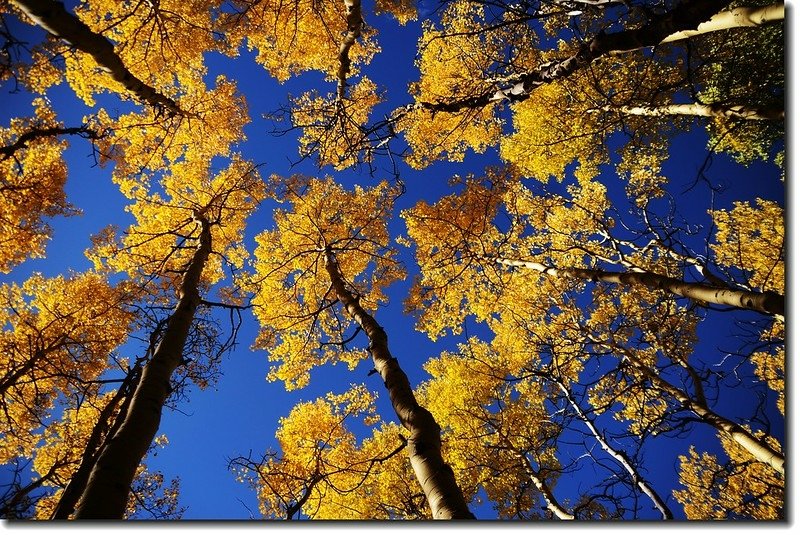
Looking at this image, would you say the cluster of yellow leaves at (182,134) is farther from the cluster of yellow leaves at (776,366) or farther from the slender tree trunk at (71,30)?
the cluster of yellow leaves at (776,366)

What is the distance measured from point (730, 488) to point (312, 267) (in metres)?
5.94

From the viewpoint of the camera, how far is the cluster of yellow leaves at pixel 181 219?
6.26 m

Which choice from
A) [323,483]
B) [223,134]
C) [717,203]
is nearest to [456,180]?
[717,203]

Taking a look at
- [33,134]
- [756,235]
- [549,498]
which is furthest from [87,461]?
[756,235]

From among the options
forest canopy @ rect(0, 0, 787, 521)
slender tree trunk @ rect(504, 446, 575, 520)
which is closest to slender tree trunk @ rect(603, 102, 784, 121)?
forest canopy @ rect(0, 0, 787, 521)

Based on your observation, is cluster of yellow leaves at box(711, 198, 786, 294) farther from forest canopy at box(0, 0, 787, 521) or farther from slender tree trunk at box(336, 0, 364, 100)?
slender tree trunk at box(336, 0, 364, 100)

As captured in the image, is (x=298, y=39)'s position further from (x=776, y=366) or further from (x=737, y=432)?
(x=737, y=432)

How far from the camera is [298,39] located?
21.6ft

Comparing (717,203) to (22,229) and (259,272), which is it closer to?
(259,272)

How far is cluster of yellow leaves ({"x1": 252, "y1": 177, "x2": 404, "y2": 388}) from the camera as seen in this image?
6.28 metres

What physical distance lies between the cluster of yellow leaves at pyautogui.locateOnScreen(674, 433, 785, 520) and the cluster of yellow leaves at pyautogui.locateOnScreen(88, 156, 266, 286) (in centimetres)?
647

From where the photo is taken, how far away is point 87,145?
18.0 ft

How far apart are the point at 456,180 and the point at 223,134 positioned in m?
4.44

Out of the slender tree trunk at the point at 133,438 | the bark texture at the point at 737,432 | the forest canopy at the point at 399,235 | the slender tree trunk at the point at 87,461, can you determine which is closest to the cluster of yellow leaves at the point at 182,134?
the forest canopy at the point at 399,235
